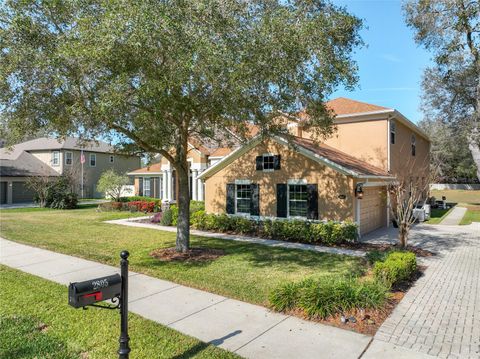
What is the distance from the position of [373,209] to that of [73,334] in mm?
14047

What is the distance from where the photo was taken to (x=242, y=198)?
16141 millimetres

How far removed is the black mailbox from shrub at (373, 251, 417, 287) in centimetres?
572

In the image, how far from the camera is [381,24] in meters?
11.4

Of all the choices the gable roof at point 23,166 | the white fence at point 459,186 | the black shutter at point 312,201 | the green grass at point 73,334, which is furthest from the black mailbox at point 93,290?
the white fence at point 459,186

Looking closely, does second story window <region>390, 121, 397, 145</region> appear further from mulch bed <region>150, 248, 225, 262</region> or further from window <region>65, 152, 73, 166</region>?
window <region>65, 152, 73, 166</region>

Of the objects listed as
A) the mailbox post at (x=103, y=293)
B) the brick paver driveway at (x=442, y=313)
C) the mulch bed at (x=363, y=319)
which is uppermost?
the mailbox post at (x=103, y=293)

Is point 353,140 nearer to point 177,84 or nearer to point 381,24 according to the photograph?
point 381,24

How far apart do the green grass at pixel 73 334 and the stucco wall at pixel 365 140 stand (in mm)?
13641

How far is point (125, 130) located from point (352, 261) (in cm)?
751

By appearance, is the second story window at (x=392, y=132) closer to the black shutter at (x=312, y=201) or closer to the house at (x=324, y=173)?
the house at (x=324, y=173)

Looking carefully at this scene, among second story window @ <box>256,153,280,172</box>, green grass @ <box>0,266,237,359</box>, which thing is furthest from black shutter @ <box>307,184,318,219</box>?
green grass @ <box>0,266,237,359</box>

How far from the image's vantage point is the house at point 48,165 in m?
32.7

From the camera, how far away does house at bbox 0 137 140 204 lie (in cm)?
3269

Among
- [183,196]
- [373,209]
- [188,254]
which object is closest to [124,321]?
[188,254]
